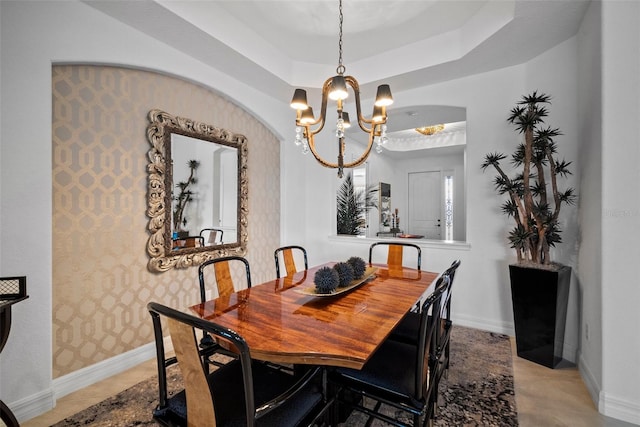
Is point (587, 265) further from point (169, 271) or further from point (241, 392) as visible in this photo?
point (169, 271)

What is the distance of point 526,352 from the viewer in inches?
95.8

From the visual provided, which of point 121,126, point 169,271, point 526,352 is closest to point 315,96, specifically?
point 121,126

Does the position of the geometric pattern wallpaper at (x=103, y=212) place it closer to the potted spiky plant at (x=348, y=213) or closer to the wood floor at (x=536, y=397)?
the wood floor at (x=536, y=397)

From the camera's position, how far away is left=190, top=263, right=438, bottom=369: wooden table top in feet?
3.55

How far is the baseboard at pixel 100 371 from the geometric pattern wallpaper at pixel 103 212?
0.13 ft

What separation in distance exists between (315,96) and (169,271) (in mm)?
2646

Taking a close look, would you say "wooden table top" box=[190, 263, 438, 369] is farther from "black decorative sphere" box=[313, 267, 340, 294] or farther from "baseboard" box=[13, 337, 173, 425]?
"baseboard" box=[13, 337, 173, 425]

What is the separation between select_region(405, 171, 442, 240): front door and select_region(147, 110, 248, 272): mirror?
208 inches

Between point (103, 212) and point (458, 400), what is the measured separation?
2820 millimetres

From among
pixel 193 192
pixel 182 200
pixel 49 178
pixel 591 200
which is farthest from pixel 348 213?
pixel 49 178
